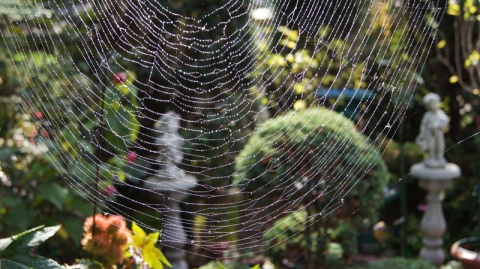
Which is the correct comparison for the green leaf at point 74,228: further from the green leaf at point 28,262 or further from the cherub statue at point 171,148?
the green leaf at point 28,262

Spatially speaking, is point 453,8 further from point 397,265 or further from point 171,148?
point 171,148

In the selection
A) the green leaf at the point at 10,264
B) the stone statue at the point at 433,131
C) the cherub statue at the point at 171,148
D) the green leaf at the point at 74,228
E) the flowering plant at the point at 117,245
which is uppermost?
the stone statue at the point at 433,131

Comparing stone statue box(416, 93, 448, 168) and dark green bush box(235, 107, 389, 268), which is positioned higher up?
stone statue box(416, 93, 448, 168)

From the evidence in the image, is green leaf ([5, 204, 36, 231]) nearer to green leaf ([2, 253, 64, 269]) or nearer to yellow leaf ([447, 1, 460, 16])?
green leaf ([2, 253, 64, 269])

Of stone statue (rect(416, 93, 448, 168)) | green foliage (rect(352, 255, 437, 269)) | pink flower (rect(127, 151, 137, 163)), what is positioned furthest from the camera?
stone statue (rect(416, 93, 448, 168))

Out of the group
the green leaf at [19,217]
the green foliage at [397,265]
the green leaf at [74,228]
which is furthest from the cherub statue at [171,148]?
the green foliage at [397,265]

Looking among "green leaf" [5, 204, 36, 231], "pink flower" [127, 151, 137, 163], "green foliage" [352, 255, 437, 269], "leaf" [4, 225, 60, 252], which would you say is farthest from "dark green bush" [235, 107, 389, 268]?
"leaf" [4, 225, 60, 252]
